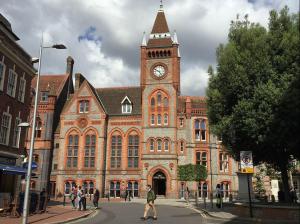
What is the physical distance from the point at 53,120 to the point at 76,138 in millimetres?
4839

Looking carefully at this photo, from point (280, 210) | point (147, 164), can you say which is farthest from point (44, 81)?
point (280, 210)

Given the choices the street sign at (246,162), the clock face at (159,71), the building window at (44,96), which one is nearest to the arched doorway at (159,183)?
the clock face at (159,71)

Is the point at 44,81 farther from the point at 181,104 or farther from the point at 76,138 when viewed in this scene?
the point at 181,104

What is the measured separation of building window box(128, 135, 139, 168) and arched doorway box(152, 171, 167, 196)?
3.57 meters

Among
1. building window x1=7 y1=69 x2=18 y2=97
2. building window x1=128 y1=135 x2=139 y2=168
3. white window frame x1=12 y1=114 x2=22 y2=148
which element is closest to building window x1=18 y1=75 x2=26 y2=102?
building window x1=7 y1=69 x2=18 y2=97

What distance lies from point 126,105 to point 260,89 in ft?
115

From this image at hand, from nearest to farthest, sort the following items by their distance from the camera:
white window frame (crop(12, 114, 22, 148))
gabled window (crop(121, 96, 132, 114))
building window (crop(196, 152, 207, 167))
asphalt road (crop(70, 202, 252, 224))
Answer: asphalt road (crop(70, 202, 252, 224)) < white window frame (crop(12, 114, 22, 148)) < building window (crop(196, 152, 207, 167)) < gabled window (crop(121, 96, 132, 114))

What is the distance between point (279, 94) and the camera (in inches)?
773

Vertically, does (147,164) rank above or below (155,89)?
below

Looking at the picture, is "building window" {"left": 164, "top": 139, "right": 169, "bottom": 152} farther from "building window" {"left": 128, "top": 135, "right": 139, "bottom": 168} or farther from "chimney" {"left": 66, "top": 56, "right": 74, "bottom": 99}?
"chimney" {"left": 66, "top": 56, "right": 74, "bottom": 99}

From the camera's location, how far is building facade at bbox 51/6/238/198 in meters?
49.9

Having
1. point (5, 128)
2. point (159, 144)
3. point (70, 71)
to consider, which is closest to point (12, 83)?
point (5, 128)

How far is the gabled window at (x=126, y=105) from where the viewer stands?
177 ft

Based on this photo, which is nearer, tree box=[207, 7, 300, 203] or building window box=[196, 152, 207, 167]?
tree box=[207, 7, 300, 203]
